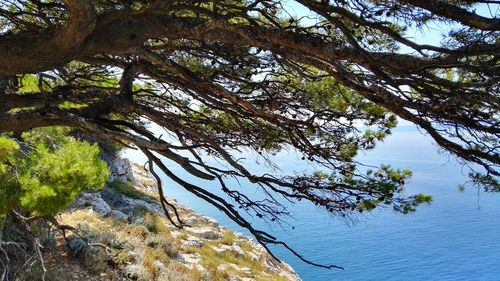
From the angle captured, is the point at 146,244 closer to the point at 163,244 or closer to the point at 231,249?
the point at 163,244

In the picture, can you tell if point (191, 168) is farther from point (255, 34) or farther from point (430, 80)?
point (430, 80)

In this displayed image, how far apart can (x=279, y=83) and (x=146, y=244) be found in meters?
7.31

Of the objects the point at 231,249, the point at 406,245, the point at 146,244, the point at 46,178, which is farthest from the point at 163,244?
the point at 406,245

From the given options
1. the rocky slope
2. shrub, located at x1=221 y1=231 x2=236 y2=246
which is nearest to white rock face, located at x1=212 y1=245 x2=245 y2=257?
the rocky slope

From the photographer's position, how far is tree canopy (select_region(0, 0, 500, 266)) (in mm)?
2363

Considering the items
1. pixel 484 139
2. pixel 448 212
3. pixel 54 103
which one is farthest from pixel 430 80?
pixel 448 212

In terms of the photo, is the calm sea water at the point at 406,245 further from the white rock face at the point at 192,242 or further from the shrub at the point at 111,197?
the shrub at the point at 111,197

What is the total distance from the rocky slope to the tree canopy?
360cm

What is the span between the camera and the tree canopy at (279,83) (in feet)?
7.75

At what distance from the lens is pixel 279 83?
4324mm

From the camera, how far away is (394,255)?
23312mm

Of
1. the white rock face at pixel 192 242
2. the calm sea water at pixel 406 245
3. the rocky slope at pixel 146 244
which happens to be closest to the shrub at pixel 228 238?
the rocky slope at pixel 146 244

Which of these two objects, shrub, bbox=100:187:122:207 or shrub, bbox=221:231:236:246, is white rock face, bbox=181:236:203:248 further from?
shrub, bbox=100:187:122:207

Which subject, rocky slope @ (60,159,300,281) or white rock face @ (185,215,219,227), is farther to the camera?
white rock face @ (185,215,219,227)
